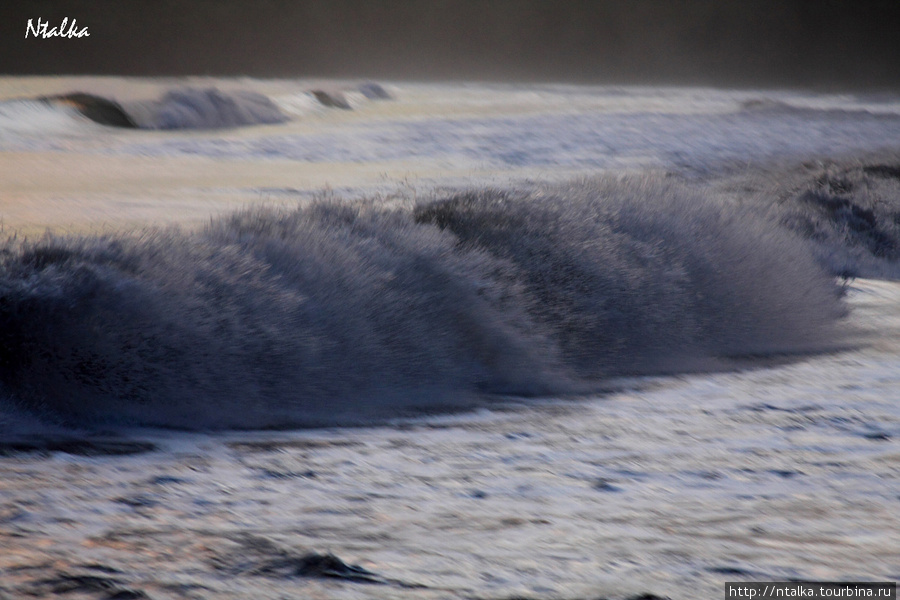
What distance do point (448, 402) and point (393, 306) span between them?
36 cm

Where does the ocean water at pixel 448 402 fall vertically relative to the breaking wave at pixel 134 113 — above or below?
below

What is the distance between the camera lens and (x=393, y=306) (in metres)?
3.33

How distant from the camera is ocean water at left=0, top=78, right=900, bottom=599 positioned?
1900mm

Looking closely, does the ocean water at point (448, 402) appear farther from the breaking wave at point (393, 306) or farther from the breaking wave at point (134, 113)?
the breaking wave at point (134, 113)

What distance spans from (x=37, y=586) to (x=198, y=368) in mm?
1164

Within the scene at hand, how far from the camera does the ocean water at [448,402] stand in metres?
1.90

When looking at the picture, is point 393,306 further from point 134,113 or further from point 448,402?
point 134,113

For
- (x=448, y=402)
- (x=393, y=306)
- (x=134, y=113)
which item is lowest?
(x=448, y=402)

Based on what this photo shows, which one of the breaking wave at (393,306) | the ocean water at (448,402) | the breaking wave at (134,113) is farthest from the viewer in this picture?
the breaking wave at (134,113)

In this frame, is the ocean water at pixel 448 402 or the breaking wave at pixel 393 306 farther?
the breaking wave at pixel 393 306

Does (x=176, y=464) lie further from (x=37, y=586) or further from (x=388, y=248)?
(x=388, y=248)

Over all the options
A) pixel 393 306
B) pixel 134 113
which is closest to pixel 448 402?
pixel 393 306

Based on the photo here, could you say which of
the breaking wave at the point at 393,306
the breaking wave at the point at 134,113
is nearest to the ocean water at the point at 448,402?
the breaking wave at the point at 393,306

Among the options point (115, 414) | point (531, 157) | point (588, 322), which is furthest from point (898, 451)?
point (531, 157)
